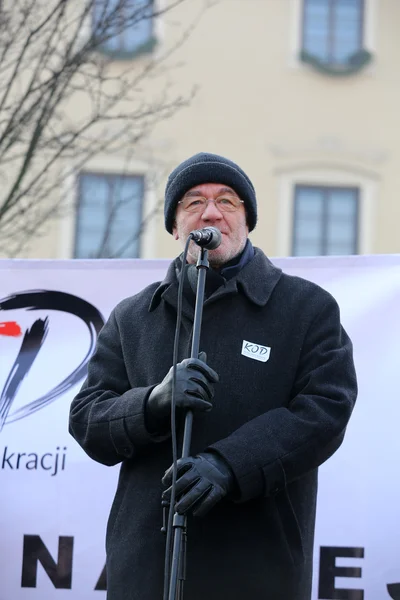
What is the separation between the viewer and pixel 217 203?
357cm

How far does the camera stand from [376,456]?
14.8 feet

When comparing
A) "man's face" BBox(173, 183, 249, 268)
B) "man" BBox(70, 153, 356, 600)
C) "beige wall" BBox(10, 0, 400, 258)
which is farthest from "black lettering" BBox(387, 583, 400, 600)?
"beige wall" BBox(10, 0, 400, 258)

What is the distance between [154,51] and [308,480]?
477 inches

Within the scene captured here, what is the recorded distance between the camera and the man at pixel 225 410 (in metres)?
3.13

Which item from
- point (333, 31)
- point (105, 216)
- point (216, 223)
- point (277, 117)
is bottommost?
point (216, 223)

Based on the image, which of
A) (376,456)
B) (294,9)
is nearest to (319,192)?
(294,9)

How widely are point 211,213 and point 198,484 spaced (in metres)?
0.93

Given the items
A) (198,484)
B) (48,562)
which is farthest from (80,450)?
(198,484)

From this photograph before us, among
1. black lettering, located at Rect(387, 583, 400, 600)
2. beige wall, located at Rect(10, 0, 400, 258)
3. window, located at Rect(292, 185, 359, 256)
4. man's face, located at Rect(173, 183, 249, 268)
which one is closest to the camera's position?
man's face, located at Rect(173, 183, 249, 268)

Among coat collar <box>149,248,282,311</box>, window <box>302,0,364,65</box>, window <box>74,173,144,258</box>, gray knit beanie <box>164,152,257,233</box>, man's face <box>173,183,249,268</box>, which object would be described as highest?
window <box>302,0,364,65</box>

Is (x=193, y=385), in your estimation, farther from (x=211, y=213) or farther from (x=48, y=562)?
(x=48, y=562)

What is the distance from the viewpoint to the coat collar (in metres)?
3.45

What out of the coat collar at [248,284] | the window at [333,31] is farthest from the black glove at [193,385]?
the window at [333,31]

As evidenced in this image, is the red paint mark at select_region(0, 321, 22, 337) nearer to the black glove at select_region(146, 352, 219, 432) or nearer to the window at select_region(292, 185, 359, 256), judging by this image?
the black glove at select_region(146, 352, 219, 432)
